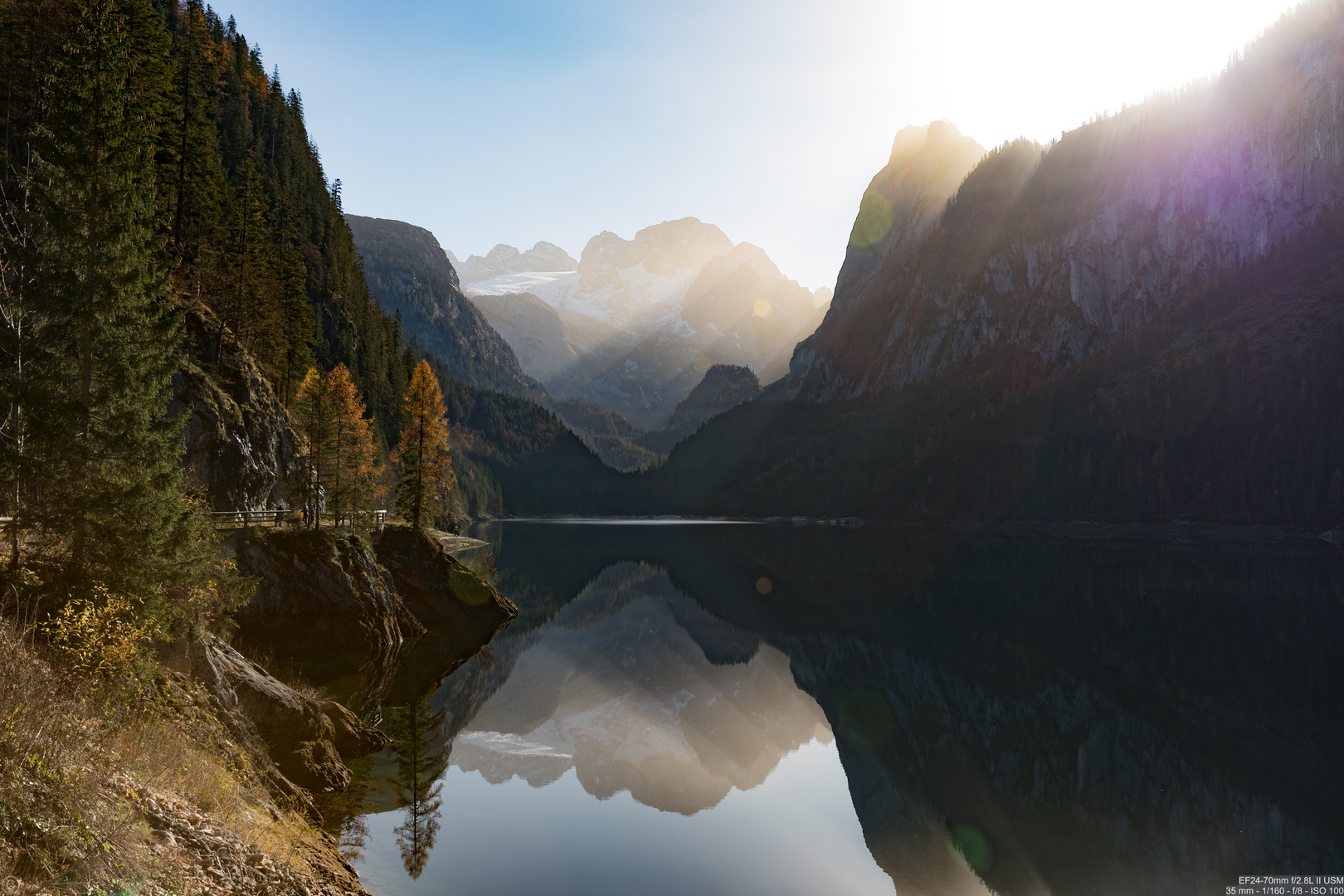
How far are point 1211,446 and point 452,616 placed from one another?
595 ft

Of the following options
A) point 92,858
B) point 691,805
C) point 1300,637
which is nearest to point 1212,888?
point 691,805

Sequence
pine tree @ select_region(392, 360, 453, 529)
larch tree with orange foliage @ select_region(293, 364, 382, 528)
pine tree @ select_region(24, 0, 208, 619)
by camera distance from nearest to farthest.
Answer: pine tree @ select_region(24, 0, 208, 619)
larch tree with orange foliage @ select_region(293, 364, 382, 528)
pine tree @ select_region(392, 360, 453, 529)

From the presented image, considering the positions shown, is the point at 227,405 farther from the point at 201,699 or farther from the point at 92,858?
the point at 92,858

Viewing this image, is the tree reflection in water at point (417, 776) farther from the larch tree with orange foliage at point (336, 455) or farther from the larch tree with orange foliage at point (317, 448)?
the larch tree with orange foliage at point (317, 448)

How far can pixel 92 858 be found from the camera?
934cm

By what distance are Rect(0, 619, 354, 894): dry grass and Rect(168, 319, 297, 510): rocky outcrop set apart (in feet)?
86.3

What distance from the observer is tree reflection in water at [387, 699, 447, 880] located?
20562mm

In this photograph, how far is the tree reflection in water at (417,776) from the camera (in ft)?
67.5

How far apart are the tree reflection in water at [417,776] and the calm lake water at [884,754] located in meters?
0.12

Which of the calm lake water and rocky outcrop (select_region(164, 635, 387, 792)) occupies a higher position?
rocky outcrop (select_region(164, 635, 387, 792))

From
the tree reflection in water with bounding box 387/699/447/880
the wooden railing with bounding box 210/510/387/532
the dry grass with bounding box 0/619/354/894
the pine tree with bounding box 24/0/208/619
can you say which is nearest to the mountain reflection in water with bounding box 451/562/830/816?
the tree reflection in water with bounding box 387/699/447/880

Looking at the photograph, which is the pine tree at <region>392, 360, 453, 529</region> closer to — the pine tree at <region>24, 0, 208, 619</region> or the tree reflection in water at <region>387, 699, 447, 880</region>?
the tree reflection in water at <region>387, 699, 447, 880</region>

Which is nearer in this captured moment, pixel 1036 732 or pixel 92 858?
pixel 92 858

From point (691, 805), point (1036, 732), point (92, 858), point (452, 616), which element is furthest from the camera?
point (452, 616)
